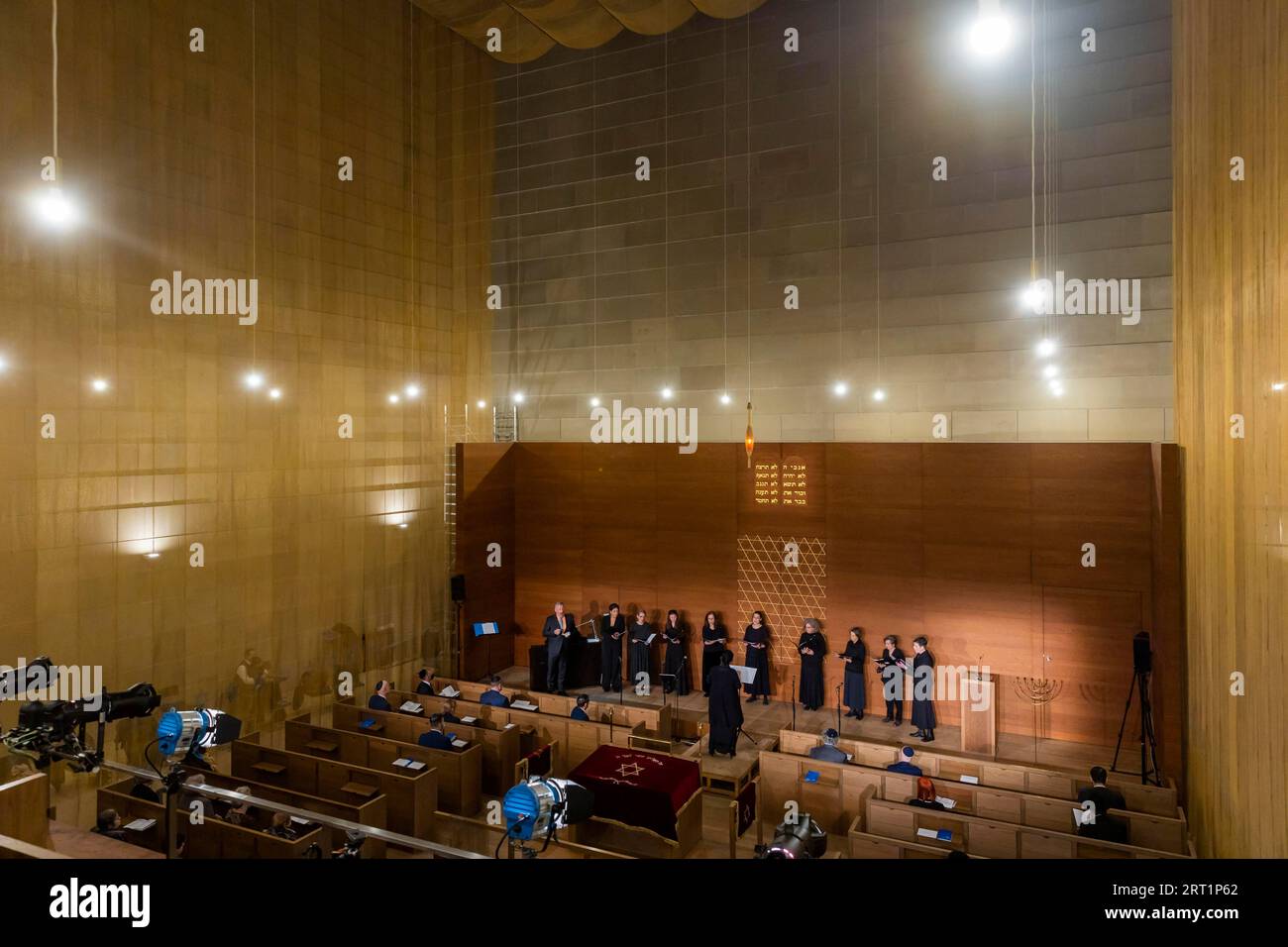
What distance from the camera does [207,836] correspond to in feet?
20.8

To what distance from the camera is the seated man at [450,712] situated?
932 cm

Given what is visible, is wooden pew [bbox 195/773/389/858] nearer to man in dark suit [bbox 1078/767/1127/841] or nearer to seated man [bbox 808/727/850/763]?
seated man [bbox 808/727/850/763]

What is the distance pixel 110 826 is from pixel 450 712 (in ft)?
12.0

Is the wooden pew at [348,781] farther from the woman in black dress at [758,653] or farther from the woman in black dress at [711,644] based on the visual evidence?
the woman in black dress at [758,653]

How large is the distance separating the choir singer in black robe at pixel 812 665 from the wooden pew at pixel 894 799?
133 inches

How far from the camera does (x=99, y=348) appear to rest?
857 cm

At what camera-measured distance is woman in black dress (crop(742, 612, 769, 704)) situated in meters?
11.9

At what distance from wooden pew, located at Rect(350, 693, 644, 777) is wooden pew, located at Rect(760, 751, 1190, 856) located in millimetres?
1820

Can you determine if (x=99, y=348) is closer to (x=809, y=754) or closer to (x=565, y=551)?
(x=565, y=551)

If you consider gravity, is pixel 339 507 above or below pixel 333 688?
above

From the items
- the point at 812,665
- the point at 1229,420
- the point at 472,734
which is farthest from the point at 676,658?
the point at 1229,420

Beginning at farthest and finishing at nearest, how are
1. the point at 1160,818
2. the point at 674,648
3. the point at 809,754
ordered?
the point at 674,648, the point at 809,754, the point at 1160,818
